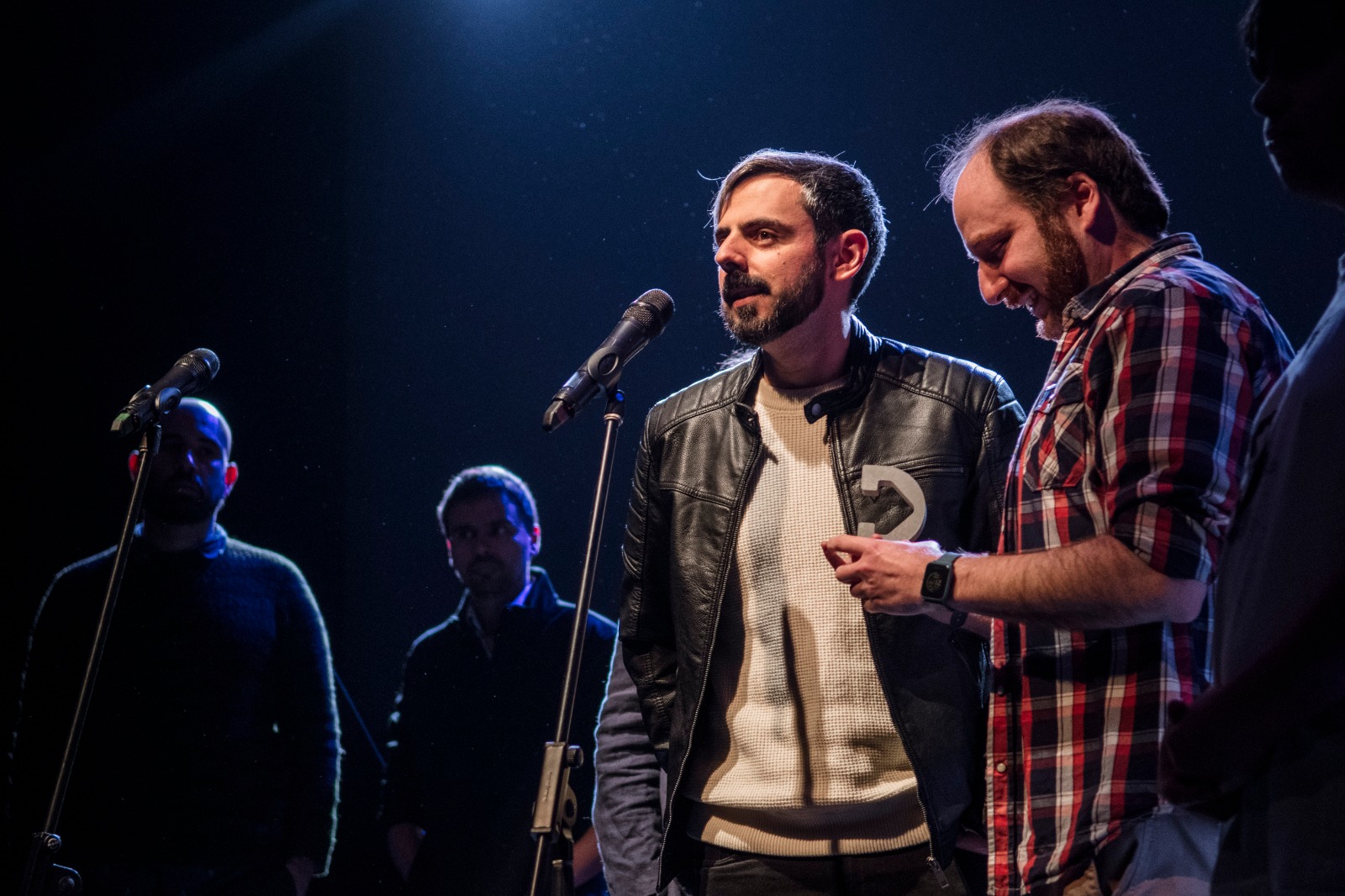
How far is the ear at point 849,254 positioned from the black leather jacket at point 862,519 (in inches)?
5.1

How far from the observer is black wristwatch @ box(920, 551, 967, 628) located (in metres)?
1.58

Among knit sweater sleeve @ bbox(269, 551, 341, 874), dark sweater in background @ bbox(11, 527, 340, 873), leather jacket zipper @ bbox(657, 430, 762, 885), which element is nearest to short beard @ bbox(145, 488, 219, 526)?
dark sweater in background @ bbox(11, 527, 340, 873)

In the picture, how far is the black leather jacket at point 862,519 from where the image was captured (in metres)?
1.96

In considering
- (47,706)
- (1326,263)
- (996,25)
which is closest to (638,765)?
(47,706)

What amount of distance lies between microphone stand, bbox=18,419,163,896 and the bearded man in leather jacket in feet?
4.10

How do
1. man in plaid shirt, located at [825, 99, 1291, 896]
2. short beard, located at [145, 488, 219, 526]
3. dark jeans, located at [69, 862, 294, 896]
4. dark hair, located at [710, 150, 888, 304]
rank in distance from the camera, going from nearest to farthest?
man in plaid shirt, located at [825, 99, 1291, 896] < dark hair, located at [710, 150, 888, 304] < dark jeans, located at [69, 862, 294, 896] < short beard, located at [145, 488, 219, 526]

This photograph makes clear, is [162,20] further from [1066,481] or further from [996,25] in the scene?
[1066,481]

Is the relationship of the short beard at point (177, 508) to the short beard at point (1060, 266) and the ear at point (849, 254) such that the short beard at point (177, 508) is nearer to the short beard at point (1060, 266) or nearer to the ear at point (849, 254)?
the ear at point (849, 254)

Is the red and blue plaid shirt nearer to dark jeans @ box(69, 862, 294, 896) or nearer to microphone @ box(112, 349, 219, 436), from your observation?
microphone @ box(112, 349, 219, 436)

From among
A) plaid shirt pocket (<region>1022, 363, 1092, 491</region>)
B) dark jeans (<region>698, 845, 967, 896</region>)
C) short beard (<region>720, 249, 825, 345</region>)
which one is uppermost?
short beard (<region>720, 249, 825, 345</region>)

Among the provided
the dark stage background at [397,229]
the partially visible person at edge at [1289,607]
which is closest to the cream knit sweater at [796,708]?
the partially visible person at edge at [1289,607]

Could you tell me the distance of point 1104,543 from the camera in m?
Answer: 1.44

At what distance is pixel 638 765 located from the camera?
2.29 meters

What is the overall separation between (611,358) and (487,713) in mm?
2425
